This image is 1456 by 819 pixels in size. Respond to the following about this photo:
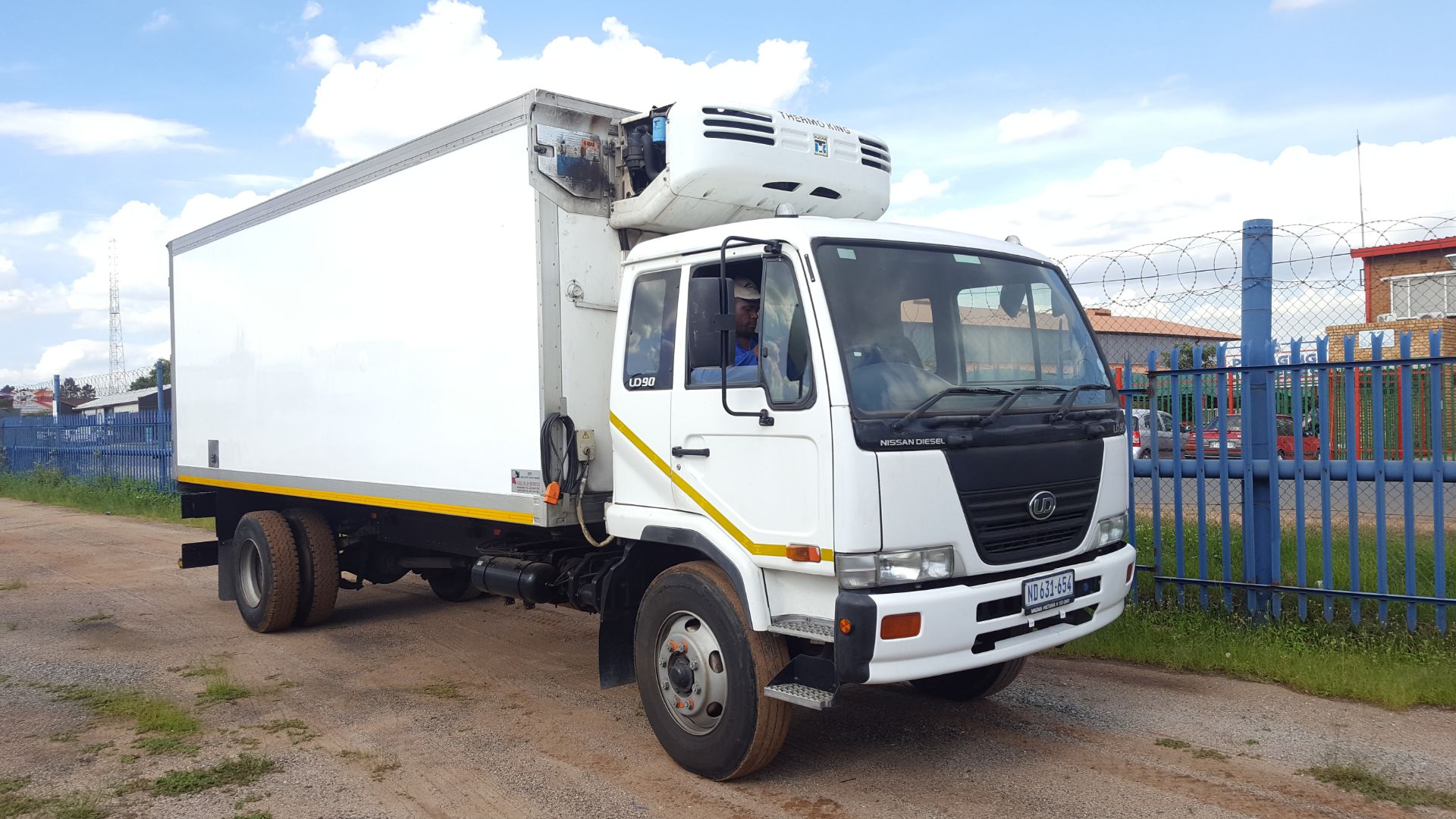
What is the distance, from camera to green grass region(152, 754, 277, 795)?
4.89 meters

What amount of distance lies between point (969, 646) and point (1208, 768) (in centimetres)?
145

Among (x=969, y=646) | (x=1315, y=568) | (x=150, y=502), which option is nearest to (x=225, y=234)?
(x=969, y=646)

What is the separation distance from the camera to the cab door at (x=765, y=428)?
432cm

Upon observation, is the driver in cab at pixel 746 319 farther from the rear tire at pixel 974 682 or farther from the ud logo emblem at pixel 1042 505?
the rear tire at pixel 974 682

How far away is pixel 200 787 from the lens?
491 cm

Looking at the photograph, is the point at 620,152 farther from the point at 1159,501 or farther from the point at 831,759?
the point at 1159,501

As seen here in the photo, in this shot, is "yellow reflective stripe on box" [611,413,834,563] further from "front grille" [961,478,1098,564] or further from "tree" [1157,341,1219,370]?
"tree" [1157,341,1219,370]

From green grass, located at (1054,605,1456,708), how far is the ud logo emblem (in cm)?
217

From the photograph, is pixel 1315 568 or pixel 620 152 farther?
pixel 1315 568

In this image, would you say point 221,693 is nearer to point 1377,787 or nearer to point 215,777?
point 215,777

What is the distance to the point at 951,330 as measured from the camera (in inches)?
191

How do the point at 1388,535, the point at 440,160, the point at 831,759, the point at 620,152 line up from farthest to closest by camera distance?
1. the point at 1388,535
2. the point at 440,160
3. the point at 620,152
4. the point at 831,759

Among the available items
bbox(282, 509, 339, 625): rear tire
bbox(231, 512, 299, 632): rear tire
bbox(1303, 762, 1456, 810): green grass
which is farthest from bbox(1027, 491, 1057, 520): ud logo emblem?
bbox(231, 512, 299, 632): rear tire

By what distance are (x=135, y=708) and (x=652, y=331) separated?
3.84 metres
